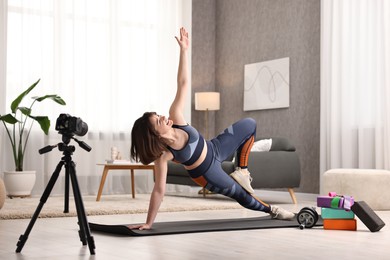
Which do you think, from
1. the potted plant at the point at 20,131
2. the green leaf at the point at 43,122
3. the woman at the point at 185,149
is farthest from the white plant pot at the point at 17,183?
the woman at the point at 185,149

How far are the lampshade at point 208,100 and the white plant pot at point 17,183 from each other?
2401mm

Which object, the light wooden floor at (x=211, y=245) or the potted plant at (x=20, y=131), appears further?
the potted plant at (x=20, y=131)

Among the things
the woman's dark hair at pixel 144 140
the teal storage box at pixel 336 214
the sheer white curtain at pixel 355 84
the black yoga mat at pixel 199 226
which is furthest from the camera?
the sheer white curtain at pixel 355 84

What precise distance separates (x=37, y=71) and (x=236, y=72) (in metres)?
2.56

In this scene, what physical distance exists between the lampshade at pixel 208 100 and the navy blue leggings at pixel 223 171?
408 centimetres

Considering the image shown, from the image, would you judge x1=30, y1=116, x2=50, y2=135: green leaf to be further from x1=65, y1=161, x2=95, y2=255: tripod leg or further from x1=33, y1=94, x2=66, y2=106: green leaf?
x1=65, y1=161, x2=95, y2=255: tripod leg

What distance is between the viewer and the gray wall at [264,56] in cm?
747

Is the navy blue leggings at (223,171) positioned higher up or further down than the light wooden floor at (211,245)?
higher up

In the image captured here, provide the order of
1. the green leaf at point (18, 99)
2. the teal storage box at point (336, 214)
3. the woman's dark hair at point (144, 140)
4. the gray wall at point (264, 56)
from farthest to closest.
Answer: the gray wall at point (264, 56), the green leaf at point (18, 99), the teal storage box at point (336, 214), the woman's dark hair at point (144, 140)

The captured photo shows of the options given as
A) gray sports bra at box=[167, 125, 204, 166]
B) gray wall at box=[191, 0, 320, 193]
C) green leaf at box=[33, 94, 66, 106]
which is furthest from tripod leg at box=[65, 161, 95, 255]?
gray wall at box=[191, 0, 320, 193]

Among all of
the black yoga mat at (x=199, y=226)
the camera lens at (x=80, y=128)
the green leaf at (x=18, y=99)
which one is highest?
the green leaf at (x=18, y=99)

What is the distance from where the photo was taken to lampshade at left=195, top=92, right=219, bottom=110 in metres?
8.54

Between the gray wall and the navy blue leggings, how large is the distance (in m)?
3.14

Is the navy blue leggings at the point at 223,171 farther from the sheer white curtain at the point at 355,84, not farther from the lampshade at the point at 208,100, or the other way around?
the lampshade at the point at 208,100
